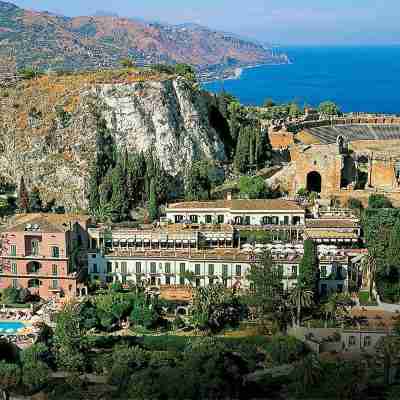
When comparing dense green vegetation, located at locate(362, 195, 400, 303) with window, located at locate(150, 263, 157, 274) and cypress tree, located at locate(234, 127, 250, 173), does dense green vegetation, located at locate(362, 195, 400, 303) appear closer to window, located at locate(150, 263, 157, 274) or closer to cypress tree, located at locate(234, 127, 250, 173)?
window, located at locate(150, 263, 157, 274)

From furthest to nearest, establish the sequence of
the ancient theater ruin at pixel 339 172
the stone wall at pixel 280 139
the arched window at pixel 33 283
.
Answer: the stone wall at pixel 280 139, the ancient theater ruin at pixel 339 172, the arched window at pixel 33 283

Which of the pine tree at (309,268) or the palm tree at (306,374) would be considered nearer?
the palm tree at (306,374)

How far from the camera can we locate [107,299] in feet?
136

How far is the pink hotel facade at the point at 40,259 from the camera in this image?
4534 cm

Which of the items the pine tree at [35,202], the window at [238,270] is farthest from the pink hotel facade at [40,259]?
the pine tree at [35,202]

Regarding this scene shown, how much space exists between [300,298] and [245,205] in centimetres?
1359

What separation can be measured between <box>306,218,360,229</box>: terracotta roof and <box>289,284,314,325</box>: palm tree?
983 centimetres

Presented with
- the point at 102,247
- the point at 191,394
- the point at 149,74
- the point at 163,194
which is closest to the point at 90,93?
the point at 149,74

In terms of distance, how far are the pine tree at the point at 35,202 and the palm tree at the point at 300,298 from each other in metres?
27.2

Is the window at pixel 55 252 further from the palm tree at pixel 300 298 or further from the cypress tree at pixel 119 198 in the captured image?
the palm tree at pixel 300 298

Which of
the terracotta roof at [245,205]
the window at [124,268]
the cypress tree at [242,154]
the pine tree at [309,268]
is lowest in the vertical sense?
the window at [124,268]

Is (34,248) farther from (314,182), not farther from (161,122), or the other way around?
(314,182)

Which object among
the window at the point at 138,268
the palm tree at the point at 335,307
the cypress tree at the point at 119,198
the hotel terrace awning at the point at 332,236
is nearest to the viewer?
the palm tree at the point at 335,307

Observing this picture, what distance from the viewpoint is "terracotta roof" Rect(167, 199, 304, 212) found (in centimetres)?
5178
